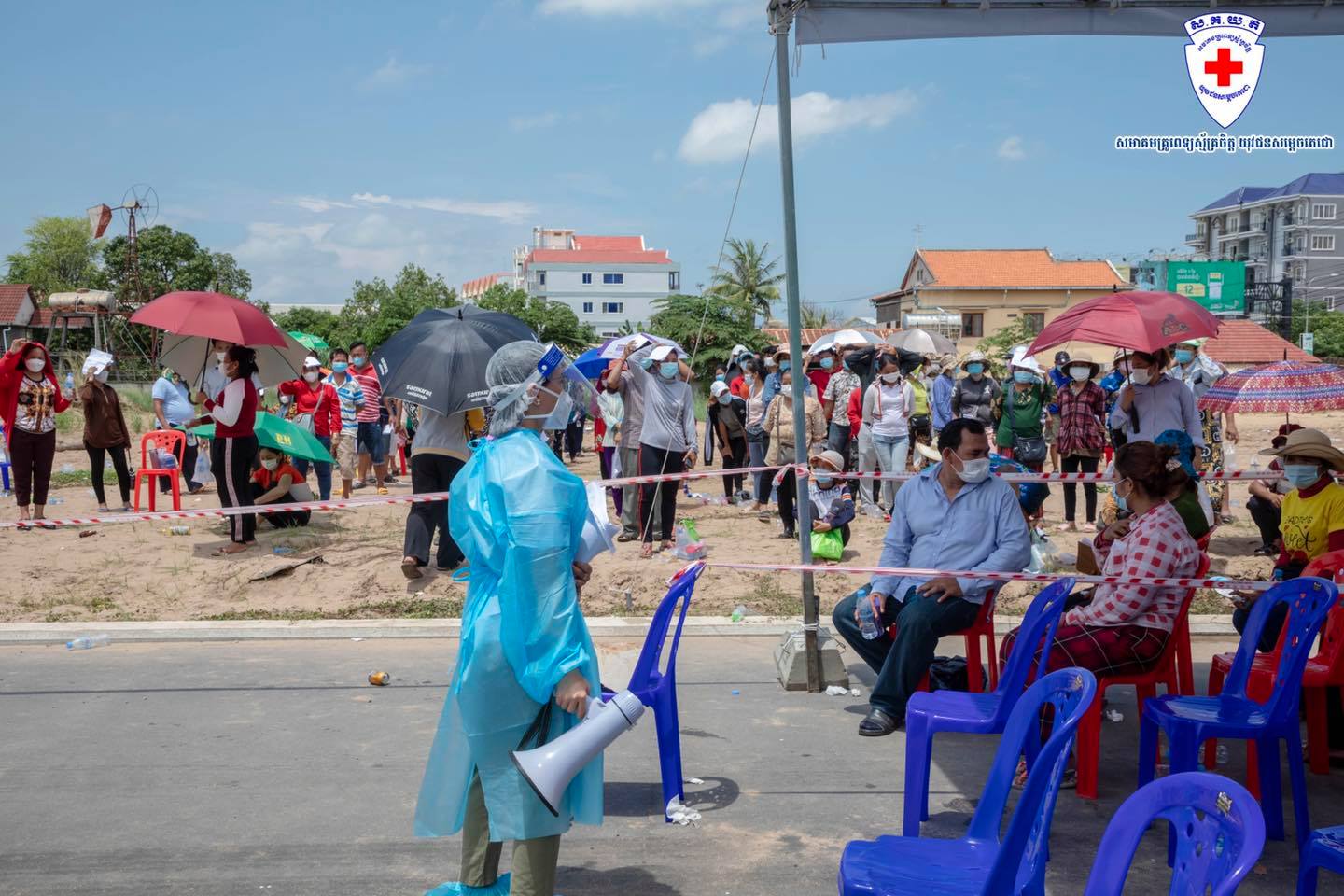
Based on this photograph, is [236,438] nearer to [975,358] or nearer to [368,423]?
[368,423]

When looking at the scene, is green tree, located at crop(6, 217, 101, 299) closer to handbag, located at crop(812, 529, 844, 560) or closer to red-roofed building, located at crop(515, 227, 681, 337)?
red-roofed building, located at crop(515, 227, 681, 337)

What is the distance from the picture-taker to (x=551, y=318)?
5684 centimetres

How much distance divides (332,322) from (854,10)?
6525 cm

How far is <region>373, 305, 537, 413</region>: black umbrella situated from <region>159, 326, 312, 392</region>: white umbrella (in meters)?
1.64

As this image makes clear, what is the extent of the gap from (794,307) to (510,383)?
2.68m

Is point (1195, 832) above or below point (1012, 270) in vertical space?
below

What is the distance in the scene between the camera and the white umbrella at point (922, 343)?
16.8 meters

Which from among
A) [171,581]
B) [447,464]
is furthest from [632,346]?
[171,581]

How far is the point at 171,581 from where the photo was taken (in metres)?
8.80

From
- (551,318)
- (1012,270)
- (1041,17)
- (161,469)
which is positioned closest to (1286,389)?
(1041,17)

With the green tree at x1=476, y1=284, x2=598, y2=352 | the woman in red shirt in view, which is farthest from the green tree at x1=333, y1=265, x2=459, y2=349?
the woman in red shirt

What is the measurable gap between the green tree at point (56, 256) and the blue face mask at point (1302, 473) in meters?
83.1

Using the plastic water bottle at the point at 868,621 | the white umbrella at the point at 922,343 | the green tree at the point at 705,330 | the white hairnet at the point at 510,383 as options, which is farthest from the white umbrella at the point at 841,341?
the green tree at the point at 705,330

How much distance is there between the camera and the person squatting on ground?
10.5 metres
